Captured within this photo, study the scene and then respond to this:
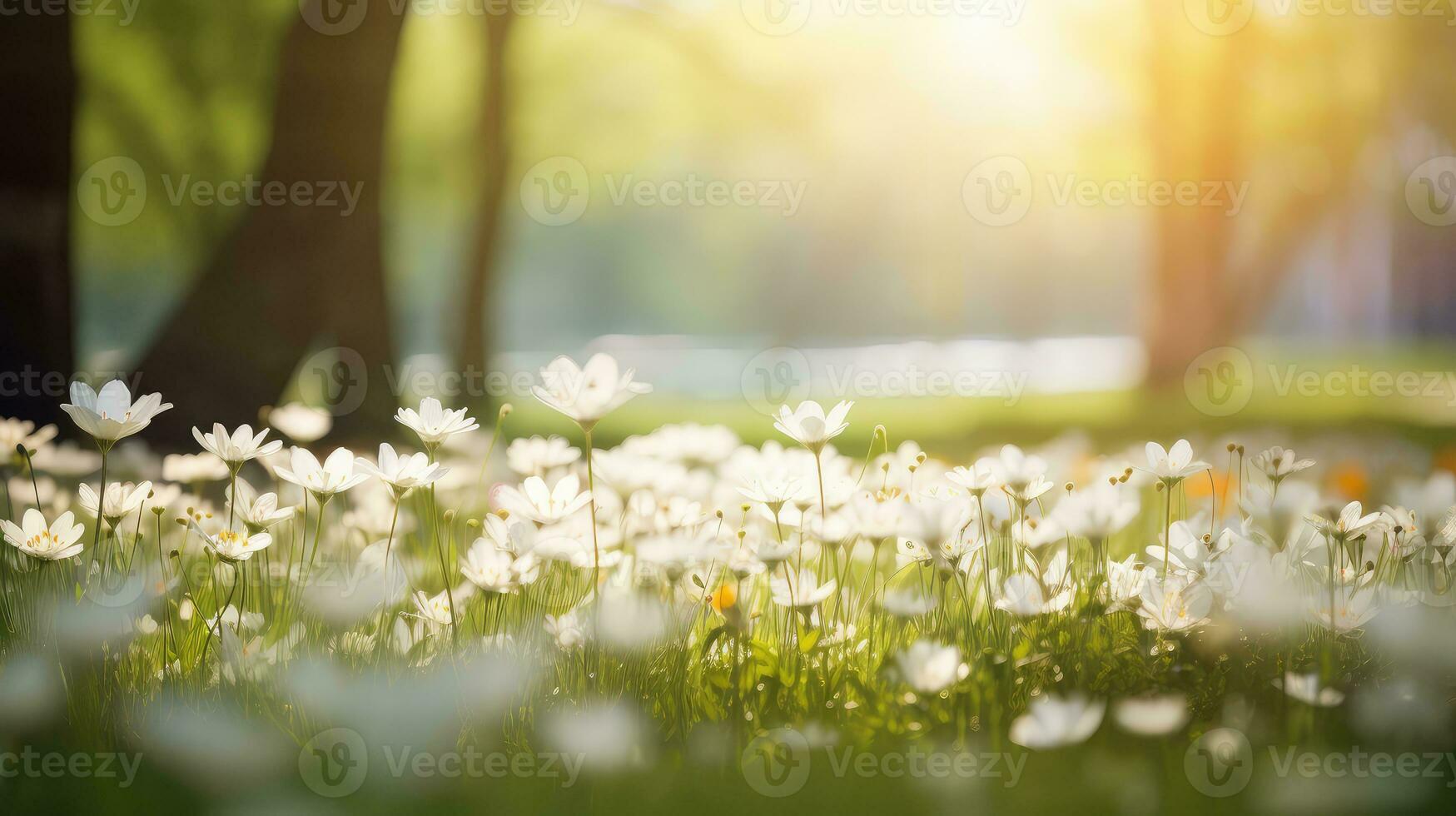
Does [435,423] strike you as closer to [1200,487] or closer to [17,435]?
[17,435]

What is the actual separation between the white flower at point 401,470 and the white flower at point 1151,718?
3.69 ft

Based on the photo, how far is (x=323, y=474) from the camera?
5.68 feet

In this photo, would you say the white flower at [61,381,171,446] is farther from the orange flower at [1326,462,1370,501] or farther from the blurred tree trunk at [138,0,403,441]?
the orange flower at [1326,462,1370,501]

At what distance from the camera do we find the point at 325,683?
1.62m

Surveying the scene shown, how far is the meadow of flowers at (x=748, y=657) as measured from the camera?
5.10 feet

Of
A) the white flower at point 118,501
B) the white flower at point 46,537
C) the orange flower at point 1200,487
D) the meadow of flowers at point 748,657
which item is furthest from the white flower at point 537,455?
the orange flower at point 1200,487

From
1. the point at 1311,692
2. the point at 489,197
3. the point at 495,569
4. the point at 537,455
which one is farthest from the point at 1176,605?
the point at 489,197

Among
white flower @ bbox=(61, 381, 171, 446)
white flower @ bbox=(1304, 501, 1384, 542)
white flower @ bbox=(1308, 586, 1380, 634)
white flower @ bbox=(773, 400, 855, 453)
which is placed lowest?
white flower @ bbox=(1308, 586, 1380, 634)

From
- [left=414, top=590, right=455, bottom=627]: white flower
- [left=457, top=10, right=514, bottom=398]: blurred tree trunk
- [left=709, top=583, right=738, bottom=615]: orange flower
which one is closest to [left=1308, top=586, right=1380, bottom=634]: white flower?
[left=709, top=583, right=738, bottom=615]: orange flower

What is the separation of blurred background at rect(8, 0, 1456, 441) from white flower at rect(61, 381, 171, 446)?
237 cm

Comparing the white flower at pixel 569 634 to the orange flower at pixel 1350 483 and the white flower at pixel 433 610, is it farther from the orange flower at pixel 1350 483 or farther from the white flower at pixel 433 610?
the orange flower at pixel 1350 483

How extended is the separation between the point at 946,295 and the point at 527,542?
87.9 ft

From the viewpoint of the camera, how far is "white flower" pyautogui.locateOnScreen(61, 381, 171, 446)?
65.0 inches

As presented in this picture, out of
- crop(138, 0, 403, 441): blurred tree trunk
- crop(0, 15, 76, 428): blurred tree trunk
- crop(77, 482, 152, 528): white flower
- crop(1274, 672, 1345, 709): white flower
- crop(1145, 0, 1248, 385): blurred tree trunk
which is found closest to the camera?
crop(1274, 672, 1345, 709): white flower
